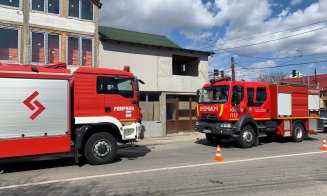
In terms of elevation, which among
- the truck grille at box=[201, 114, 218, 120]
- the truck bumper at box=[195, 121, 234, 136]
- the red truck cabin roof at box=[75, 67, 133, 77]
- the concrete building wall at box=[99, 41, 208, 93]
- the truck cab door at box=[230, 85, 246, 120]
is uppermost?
the concrete building wall at box=[99, 41, 208, 93]

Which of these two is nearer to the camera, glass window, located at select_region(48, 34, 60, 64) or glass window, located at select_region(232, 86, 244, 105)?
glass window, located at select_region(232, 86, 244, 105)

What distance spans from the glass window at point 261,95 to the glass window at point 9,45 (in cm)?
1194

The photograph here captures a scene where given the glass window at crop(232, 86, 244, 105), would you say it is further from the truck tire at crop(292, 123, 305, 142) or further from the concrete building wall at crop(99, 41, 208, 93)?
the concrete building wall at crop(99, 41, 208, 93)

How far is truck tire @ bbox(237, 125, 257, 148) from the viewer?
13125mm

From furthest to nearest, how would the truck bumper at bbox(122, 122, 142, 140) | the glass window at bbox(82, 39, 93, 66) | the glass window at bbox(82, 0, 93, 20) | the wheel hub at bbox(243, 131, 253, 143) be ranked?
the glass window at bbox(82, 0, 93, 20), the glass window at bbox(82, 39, 93, 66), the wheel hub at bbox(243, 131, 253, 143), the truck bumper at bbox(122, 122, 142, 140)

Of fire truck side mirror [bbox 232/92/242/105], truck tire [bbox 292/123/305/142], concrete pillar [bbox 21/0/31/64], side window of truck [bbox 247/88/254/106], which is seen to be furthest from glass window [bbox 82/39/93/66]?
truck tire [bbox 292/123/305/142]

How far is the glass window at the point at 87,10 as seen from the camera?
17.4m

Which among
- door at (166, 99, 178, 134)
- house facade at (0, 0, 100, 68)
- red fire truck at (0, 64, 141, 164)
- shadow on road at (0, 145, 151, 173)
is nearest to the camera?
red fire truck at (0, 64, 141, 164)

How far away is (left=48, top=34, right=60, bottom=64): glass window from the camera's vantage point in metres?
16.2

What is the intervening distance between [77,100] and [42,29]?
8.59 metres

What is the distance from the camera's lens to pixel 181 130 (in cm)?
2138

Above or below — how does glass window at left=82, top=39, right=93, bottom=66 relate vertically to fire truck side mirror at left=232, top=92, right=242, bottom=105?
above

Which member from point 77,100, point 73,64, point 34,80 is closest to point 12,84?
point 34,80

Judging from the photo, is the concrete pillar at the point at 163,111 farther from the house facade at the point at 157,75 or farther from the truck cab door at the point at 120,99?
the truck cab door at the point at 120,99
